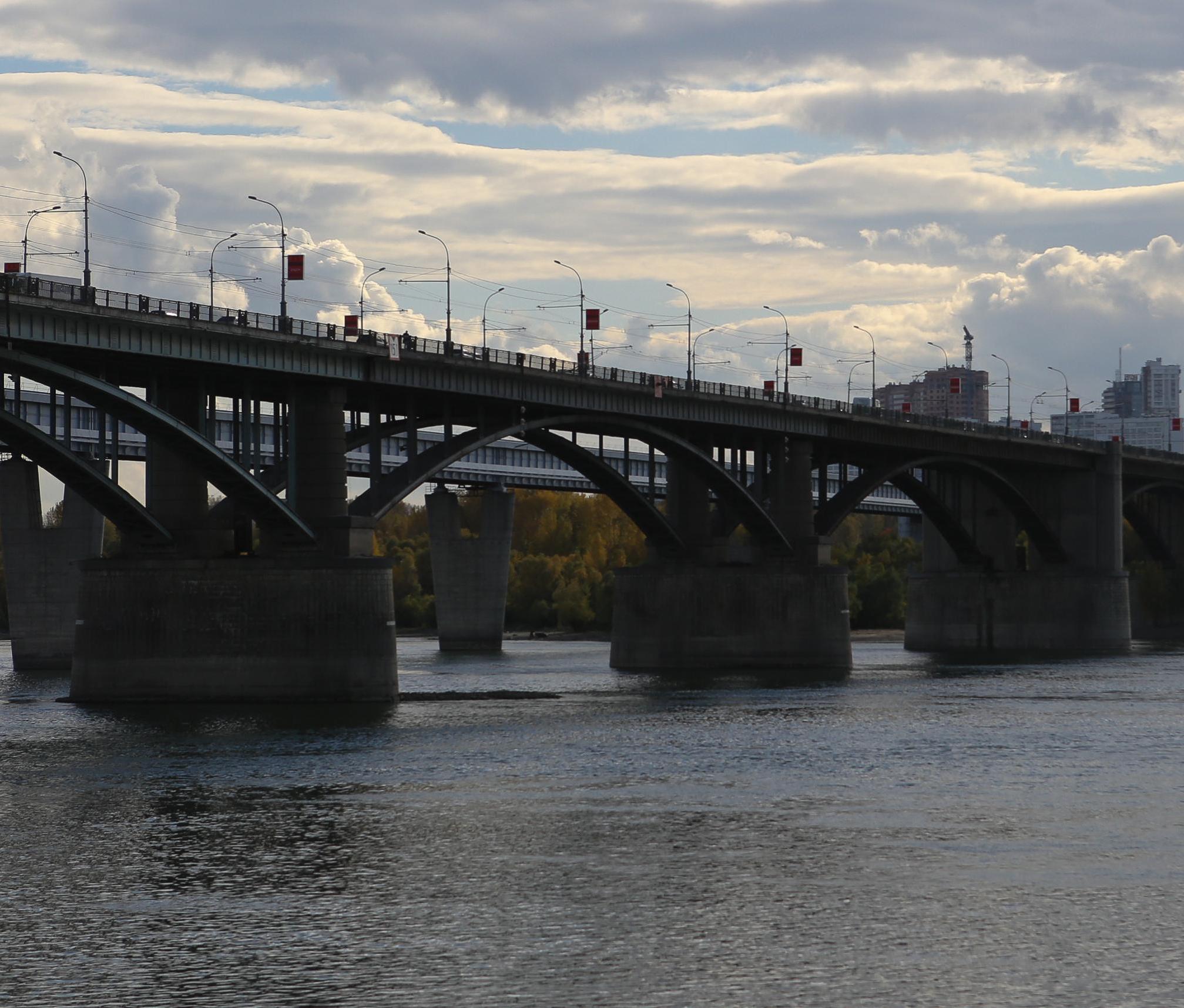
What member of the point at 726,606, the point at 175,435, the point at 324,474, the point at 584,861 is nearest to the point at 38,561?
the point at 726,606

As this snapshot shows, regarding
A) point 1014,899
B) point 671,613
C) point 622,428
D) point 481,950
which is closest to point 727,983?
point 481,950

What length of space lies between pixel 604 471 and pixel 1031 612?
1961 inches

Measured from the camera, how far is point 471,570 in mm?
127688

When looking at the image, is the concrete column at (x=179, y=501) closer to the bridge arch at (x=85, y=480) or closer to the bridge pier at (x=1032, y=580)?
the bridge arch at (x=85, y=480)

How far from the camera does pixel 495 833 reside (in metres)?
39.0

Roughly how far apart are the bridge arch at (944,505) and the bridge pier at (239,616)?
129 feet

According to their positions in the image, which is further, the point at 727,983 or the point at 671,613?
the point at 671,613

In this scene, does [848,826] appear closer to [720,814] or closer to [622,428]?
[720,814]

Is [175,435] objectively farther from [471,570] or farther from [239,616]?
[471,570]

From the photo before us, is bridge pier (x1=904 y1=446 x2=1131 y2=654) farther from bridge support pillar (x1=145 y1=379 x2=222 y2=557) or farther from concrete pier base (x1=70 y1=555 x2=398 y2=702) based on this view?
bridge support pillar (x1=145 y1=379 x2=222 y2=557)

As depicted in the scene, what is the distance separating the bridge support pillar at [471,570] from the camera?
4988 inches

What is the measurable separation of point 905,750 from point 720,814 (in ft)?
50.3

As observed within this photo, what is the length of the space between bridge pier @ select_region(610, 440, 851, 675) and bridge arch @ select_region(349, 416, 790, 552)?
1.61 meters

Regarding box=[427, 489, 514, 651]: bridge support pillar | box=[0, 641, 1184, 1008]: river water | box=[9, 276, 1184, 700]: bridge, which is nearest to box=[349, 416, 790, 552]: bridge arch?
box=[9, 276, 1184, 700]: bridge
